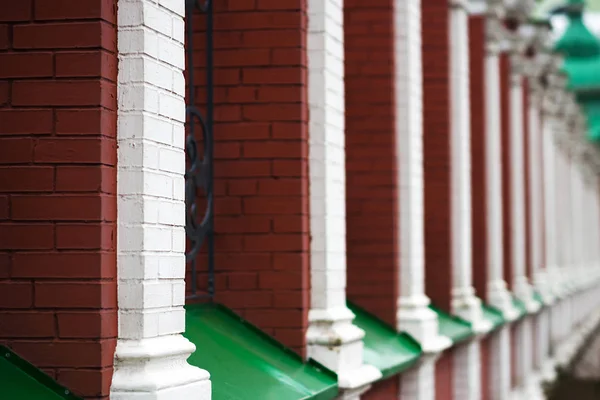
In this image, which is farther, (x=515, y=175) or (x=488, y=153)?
(x=515, y=175)

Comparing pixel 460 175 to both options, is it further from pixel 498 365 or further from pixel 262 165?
pixel 262 165

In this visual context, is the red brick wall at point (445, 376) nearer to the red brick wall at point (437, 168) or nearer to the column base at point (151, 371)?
the red brick wall at point (437, 168)

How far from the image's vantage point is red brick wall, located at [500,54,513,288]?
2005 centimetres

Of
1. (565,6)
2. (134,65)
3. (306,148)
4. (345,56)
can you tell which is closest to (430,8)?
(345,56)

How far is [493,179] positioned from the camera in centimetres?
1781

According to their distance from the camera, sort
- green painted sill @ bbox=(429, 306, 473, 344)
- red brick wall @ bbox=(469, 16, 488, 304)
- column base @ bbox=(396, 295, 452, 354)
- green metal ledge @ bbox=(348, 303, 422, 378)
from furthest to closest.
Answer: red brick wall @ bbox=(469, 16, 488, 304), green painted sill @ bbox=(429, 306, 473, 344), column base @ bbox=(396, 295, 452, 354), green metal ledge @ bbox=(348, 303, 422, 378)

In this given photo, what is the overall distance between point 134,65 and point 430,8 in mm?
8909

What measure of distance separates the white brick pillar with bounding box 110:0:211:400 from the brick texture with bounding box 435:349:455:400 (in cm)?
719

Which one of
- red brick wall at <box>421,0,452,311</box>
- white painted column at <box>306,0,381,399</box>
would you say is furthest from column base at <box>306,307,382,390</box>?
red brick wall at <box>421,0,452,311</box>

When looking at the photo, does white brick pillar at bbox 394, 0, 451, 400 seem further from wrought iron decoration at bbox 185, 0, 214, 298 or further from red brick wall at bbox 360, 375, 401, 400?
wrought iron decoration at bbox 185, 0, 214, 298

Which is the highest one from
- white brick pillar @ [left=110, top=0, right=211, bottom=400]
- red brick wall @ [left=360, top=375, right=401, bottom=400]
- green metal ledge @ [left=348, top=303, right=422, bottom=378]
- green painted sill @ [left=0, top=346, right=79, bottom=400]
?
white brick pillar @ [left=110, top=0, right=211, bottom=400]

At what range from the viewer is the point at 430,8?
1439 centimetres

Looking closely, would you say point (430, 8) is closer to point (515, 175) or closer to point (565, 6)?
point (515, 175)

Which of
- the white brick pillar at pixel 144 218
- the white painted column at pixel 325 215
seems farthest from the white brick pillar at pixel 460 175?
the white brick pillar at pixel 144 218
